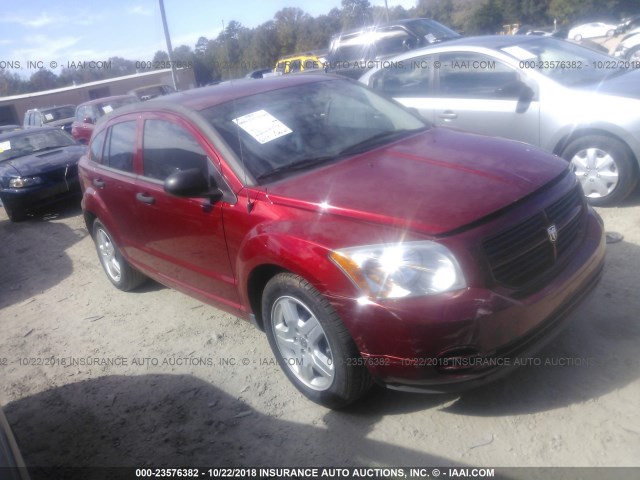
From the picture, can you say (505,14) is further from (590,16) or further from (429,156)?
(429,156)

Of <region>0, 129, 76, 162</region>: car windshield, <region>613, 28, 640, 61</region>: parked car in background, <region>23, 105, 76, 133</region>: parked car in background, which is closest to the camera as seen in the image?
<region>0, 129, 76, 162</region>: car windshield

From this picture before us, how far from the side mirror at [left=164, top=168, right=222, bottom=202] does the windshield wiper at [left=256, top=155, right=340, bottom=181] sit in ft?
1.04

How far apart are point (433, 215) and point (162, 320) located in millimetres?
2822

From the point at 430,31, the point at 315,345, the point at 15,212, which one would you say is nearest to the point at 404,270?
the point at 315,345

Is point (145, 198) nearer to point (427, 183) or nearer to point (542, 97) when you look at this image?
point (427, 183)

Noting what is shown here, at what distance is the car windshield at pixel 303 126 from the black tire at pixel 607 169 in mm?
1933

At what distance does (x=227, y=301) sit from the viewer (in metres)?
3.63

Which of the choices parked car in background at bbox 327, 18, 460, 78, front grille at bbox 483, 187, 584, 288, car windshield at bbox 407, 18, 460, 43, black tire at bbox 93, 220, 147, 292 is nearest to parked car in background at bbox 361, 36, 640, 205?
front grille at bbox 483, 187, 584, 288

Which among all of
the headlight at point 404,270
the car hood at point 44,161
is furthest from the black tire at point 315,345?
the car hood at point 44,161

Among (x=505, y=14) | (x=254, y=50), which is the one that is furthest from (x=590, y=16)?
(x=254, y=50)

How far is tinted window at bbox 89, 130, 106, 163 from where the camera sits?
4.94 m

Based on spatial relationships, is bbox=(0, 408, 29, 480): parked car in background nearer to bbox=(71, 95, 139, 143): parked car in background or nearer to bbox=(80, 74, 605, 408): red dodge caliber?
bbox=(80, 74, 605, 408): red dodge caliber

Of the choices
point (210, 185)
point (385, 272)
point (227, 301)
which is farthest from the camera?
point (227, 301)

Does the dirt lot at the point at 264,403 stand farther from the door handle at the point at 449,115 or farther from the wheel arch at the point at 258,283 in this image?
the door handle at the point at 449,115
